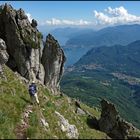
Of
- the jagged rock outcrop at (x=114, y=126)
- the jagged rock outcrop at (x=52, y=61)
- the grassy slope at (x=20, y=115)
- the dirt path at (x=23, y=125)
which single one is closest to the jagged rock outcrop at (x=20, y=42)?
the jagged rock outcrop at (x=52, y=61)

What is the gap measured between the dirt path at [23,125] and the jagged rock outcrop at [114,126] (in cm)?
1451

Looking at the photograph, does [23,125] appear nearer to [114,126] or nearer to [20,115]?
[20,115]

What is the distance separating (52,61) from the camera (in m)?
71.8

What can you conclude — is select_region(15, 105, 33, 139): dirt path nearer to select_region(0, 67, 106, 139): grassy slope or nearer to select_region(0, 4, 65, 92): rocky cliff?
select_region(0, 67, 106, 139): grassy slope

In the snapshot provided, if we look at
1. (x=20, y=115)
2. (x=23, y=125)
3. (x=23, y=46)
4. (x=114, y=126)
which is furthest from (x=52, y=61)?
(x=23, y=125)

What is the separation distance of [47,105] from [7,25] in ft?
83.1

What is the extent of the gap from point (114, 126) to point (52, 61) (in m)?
28.8

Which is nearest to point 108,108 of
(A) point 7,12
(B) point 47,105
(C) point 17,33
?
(B) point 47,105

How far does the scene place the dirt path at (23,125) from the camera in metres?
28.5

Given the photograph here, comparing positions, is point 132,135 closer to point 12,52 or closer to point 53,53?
A: point 12,52

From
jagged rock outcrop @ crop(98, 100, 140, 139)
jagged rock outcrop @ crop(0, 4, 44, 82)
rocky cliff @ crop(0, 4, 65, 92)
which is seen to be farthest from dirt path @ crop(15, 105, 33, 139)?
rocky cliff @ crop(0, 4, 65, 92)

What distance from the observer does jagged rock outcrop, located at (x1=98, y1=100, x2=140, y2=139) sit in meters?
45.0

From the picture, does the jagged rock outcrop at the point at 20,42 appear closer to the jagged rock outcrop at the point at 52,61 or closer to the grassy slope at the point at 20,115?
the jagged rock outcrop at the point at 52,61

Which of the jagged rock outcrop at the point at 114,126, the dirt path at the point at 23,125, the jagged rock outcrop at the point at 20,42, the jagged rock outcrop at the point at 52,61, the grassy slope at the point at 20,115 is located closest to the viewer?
the dirt path at the point at 23,125
